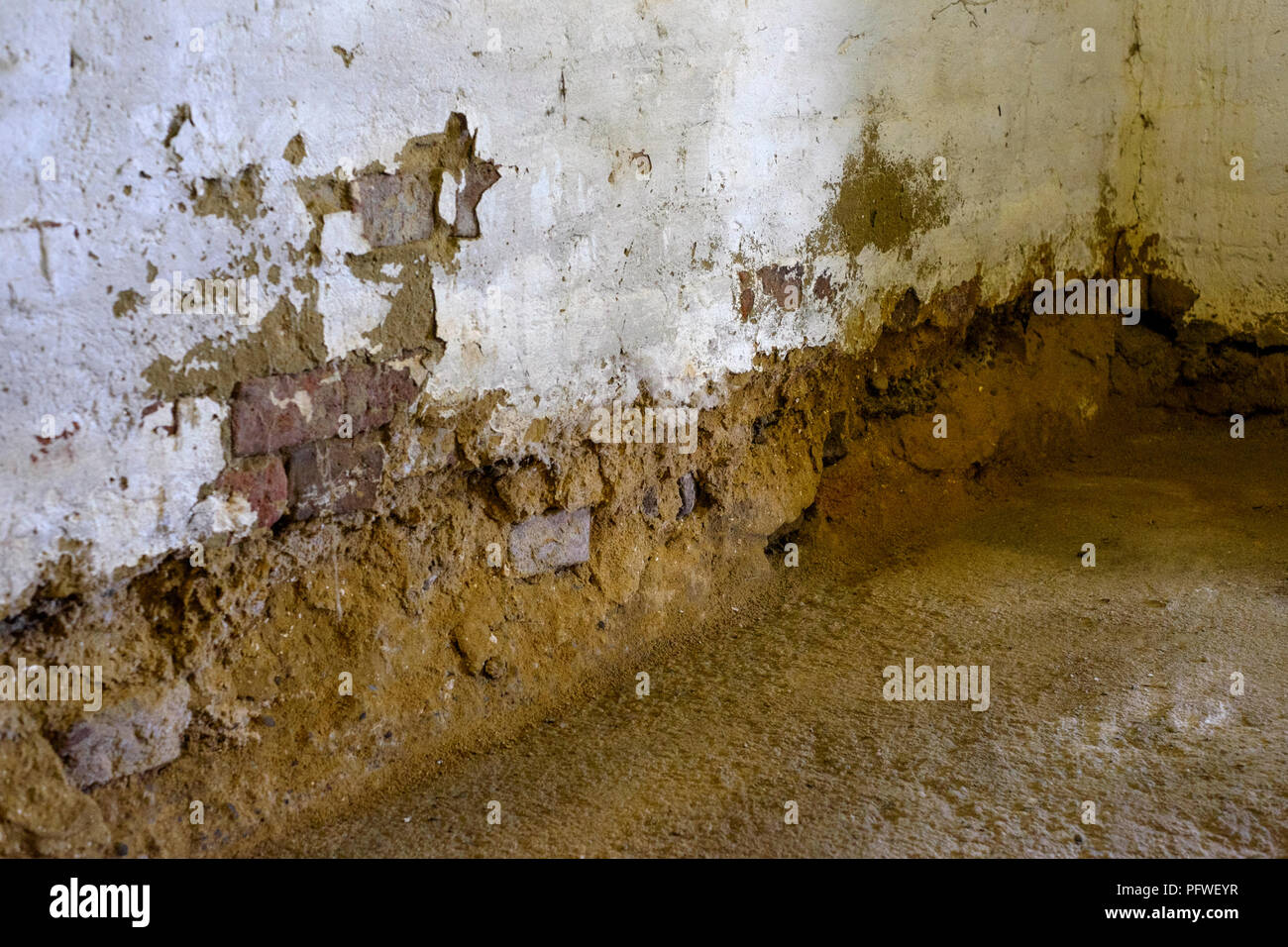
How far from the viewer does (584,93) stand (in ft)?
7.29

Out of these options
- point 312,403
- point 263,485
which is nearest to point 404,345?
point 312,403

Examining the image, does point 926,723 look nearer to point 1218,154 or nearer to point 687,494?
point 687,494

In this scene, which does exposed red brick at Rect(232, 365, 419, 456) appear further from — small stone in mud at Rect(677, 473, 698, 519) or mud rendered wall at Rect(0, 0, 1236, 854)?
small stone in mud at Rect(677, 473, 698, 519)

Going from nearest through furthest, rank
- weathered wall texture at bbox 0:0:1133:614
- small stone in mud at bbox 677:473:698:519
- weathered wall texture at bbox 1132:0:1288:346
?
weathered wall texture at bbox 0:0:1133:614 < small stone in mud at bbox 677:473:698:519 < weathered wall texture at bbox 1132:0:1288:346

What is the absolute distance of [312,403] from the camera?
1.92 meters

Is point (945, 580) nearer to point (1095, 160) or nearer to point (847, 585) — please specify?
point (847, 585)

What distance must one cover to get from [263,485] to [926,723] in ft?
4.24

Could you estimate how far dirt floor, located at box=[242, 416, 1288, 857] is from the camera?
1896mm

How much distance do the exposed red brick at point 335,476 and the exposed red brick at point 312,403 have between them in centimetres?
3

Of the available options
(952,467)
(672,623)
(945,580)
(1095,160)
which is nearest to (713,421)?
(672,623)

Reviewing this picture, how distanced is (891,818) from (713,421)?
1.04 m

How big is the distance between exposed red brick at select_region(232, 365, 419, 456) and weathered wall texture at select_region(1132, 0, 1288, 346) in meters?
2.81

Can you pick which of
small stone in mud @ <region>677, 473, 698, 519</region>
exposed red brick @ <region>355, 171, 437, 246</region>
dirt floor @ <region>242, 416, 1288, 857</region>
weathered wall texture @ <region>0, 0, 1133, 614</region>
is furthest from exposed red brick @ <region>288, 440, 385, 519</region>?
small stone in mud @ <region>677, 473, 698, 519</region>
